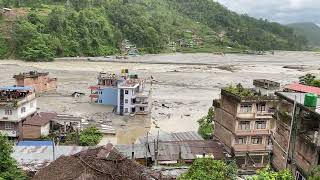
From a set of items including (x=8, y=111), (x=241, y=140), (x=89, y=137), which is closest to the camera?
(x=241, y=140)

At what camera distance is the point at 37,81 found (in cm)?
5475

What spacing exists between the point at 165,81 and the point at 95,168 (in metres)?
57.8

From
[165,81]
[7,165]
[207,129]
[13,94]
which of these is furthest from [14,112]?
[165,81]

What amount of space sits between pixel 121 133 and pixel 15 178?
22.6 m

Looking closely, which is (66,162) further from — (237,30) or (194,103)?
(237,30)

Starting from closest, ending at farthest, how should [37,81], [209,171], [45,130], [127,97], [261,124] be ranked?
[209,171], [261,124], [45,130], [127,97], [37,81]

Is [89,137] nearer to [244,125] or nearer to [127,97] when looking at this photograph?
[244,125]

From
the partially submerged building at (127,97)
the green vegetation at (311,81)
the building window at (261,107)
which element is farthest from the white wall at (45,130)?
the green vegetation at (311,81)

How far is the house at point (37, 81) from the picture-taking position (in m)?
51.5

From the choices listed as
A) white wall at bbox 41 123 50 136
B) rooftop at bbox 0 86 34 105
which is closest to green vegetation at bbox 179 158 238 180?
white wall at bbox 41 123 50 136

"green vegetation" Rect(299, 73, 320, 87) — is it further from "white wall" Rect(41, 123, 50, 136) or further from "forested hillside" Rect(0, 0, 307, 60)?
"forested hillside" Rect(0, 0, 307, 60)

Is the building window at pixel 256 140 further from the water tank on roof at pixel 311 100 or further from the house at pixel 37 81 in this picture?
the house at pixel 37 81

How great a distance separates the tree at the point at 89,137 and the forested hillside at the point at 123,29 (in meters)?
64.5

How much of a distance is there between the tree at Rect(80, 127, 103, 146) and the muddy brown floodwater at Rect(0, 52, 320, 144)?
7.69 ft
